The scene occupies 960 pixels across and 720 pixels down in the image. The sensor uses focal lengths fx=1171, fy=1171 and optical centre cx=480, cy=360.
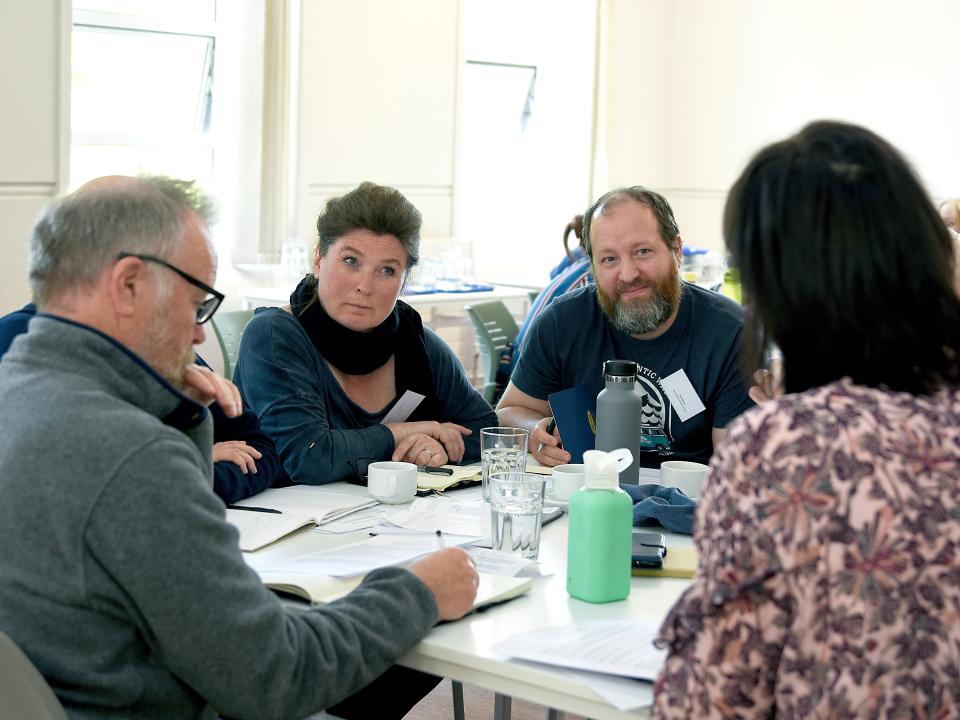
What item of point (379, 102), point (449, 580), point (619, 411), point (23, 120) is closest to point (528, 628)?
point (449, 580)

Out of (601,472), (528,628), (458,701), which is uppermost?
(601,472)

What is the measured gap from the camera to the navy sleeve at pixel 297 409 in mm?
2408

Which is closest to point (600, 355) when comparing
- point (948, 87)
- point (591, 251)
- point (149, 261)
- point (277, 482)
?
point (591, 251)

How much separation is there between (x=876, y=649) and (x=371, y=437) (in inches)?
58.5

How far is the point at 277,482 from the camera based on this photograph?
239 cm

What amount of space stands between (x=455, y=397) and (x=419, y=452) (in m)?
0.33

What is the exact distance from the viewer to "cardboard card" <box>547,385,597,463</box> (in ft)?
8.06

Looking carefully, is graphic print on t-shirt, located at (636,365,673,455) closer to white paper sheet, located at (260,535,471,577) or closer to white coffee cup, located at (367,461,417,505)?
white coffee cup, located at (367,461,417,505)

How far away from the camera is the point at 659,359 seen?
2.78 metres

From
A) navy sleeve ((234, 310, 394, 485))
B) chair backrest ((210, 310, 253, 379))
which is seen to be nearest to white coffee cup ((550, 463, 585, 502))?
navy sleeve ((234, 310, 394, 485))

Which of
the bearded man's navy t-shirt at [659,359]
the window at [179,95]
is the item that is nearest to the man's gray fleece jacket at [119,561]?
the bearded man's navy t-shirt at [659,359]

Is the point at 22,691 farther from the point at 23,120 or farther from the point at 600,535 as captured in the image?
the point at 23,120

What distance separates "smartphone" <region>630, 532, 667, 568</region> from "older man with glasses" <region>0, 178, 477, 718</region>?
1.53 feet

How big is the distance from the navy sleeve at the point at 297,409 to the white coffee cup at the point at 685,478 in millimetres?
601
